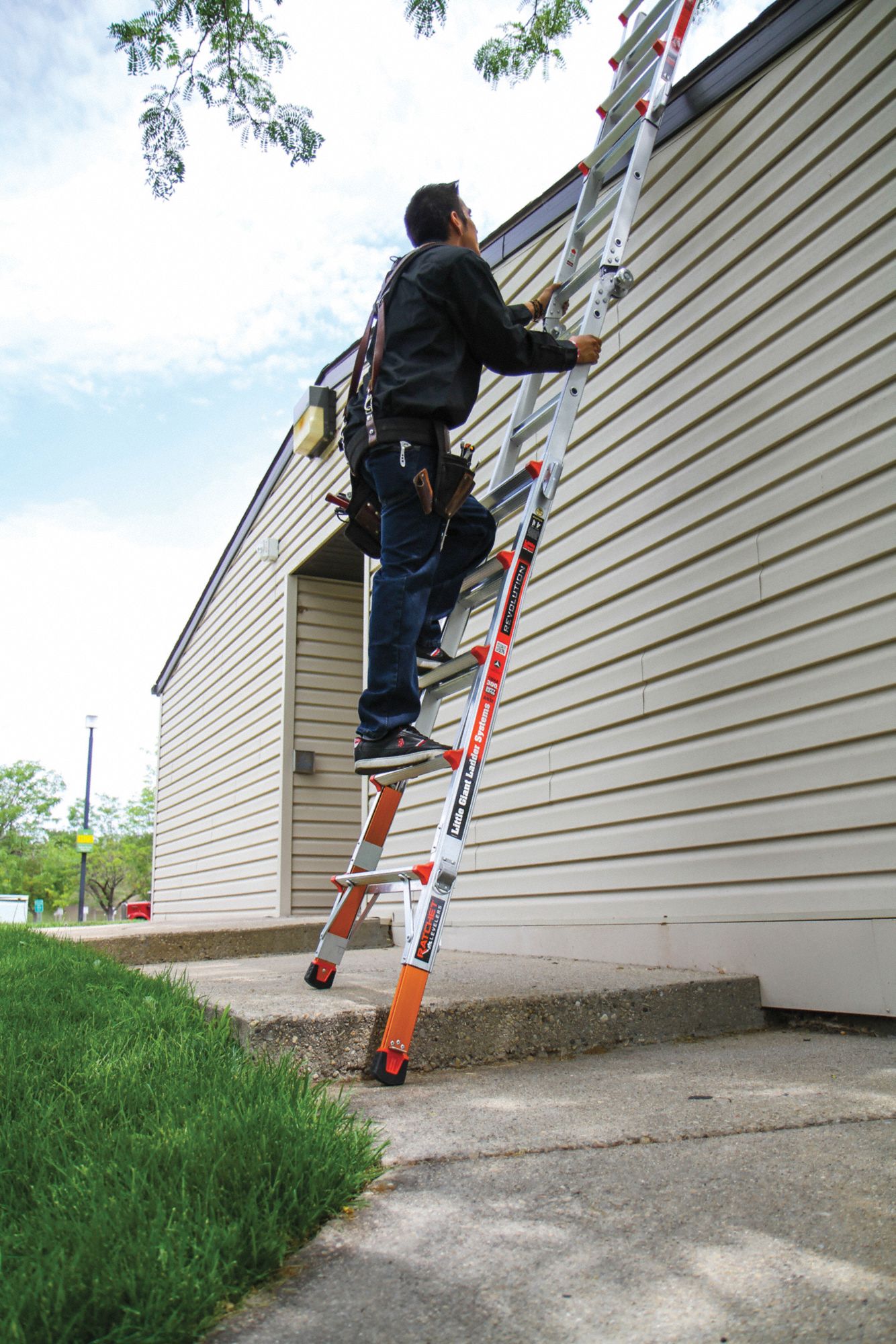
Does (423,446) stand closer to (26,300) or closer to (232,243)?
(232,243)

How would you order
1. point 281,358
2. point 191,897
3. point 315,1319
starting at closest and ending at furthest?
point 315,1319 → point 191,897 → point 281,358

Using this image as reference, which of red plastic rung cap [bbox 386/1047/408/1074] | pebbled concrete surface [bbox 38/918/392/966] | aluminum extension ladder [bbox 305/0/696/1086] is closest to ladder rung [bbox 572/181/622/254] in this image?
aluminum extension ladder [bbox 305/0/696/1086]

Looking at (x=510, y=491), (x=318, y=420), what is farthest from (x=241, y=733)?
(x=510, y=491)

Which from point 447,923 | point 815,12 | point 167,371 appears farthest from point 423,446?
point 167,371

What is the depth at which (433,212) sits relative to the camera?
2824mm

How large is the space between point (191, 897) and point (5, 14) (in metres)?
8.11

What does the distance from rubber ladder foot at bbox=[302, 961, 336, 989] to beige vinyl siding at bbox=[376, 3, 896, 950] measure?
124 cm

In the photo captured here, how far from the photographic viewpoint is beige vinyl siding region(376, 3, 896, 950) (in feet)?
8.53

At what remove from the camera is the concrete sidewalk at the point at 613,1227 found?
944mm

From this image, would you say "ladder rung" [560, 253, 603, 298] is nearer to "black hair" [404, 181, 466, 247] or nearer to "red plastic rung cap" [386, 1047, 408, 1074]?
"black hair" [404, 181, 466, 247]

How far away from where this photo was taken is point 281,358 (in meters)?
15.1

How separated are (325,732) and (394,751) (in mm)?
5644

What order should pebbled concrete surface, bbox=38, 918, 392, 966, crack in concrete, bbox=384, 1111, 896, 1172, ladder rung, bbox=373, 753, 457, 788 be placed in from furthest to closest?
1. pebbled concrete surface, bbox=38, 918, 392, 966
2. ladder rung, bbox=373, 753, 457, 788
3. crack in concrete, bbox=384, 1111, 896, 1172

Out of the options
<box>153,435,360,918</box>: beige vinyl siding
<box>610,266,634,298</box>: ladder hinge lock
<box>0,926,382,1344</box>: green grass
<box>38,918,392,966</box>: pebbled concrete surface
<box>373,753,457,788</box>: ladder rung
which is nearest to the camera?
<box>0,926,382,1344</box>: green grass
